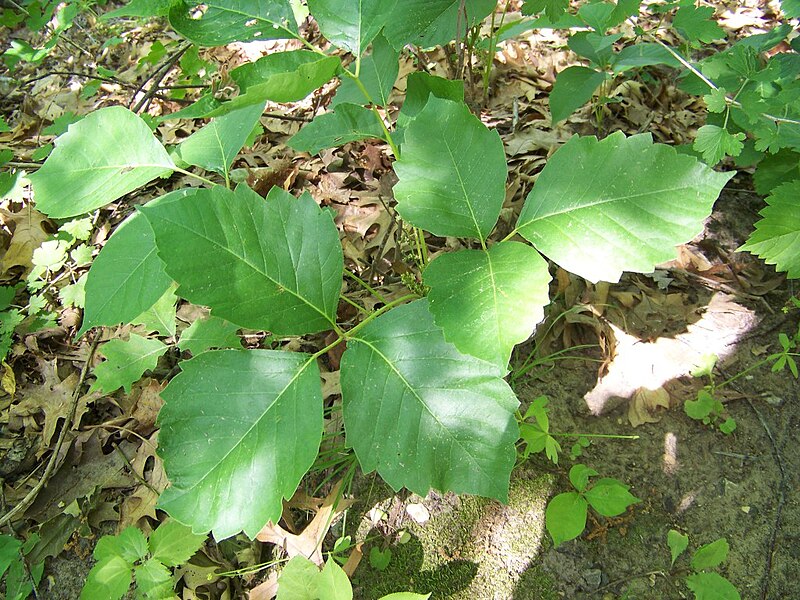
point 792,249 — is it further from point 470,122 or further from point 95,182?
point 95,182

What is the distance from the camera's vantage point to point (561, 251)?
1.16 meters

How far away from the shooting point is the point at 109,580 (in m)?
1.58

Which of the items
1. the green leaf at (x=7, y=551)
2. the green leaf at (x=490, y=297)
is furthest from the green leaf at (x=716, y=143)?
the green leaf at (x=7, y=551)

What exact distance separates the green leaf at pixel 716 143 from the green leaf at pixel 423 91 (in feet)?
2.77

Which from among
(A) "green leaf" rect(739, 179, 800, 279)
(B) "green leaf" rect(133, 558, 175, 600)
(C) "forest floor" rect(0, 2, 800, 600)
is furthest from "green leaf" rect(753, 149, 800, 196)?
(B) "green leaf" rect(133, 558, 175, 600)

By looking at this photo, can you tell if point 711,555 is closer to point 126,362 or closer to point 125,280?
point 125,280

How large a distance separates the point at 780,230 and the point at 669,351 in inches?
21.3

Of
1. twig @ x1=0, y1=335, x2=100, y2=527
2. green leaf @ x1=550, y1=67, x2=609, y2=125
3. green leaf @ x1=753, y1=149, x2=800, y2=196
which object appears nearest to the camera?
twig @ x1=0, y1=335, x2=100, y2=527

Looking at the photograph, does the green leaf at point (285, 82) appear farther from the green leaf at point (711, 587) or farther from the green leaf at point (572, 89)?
the green leaf at point (711, 587)

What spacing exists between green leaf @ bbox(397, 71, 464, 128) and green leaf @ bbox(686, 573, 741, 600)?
Result: 147 cm

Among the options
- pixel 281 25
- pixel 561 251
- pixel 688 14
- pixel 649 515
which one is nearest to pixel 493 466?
pixel 561 251

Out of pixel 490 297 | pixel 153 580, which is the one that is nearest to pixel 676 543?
pixel 490 297

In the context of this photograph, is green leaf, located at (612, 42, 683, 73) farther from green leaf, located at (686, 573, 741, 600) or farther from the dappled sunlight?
green leaf, located at (686, 573, 741, 600)

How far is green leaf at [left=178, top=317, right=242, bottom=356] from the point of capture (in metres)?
1.72
